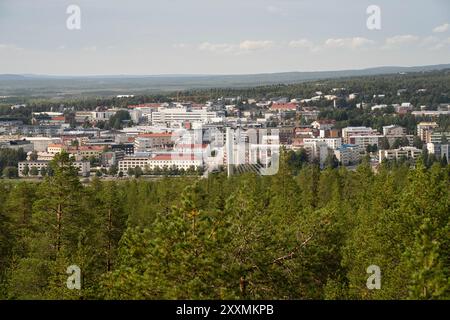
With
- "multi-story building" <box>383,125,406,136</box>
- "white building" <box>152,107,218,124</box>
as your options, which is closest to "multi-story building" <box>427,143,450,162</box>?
Answer: "multi-story building" <box>383,125,406,136</box>

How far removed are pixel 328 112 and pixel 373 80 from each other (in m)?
23.6

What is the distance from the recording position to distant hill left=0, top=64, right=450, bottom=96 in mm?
88144

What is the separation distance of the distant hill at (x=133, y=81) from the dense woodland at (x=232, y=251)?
197ft

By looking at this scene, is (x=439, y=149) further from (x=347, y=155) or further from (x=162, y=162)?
(x=162, y=162)

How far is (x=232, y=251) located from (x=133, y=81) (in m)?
123

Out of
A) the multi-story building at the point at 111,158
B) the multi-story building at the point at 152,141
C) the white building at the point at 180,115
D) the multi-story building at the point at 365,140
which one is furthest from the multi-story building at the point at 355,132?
the multi-story building at the point at 111,158

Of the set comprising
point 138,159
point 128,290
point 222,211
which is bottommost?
point 138,159

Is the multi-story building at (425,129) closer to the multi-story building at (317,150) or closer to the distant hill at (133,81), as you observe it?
the multi-story building at (317,150)

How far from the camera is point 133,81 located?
130 meters

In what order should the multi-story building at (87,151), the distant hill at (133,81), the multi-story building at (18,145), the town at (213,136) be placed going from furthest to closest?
the distant hill at (133,81) → the multi-story building at (18,145) → the multi-story building at (87,151) → the town at (213,136)

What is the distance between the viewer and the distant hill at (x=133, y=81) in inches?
3470

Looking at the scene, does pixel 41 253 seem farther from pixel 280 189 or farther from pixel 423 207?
pixel 280 189

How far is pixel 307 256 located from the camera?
956 centimetres

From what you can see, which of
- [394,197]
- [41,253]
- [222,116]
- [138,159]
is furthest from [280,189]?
[222,116]
